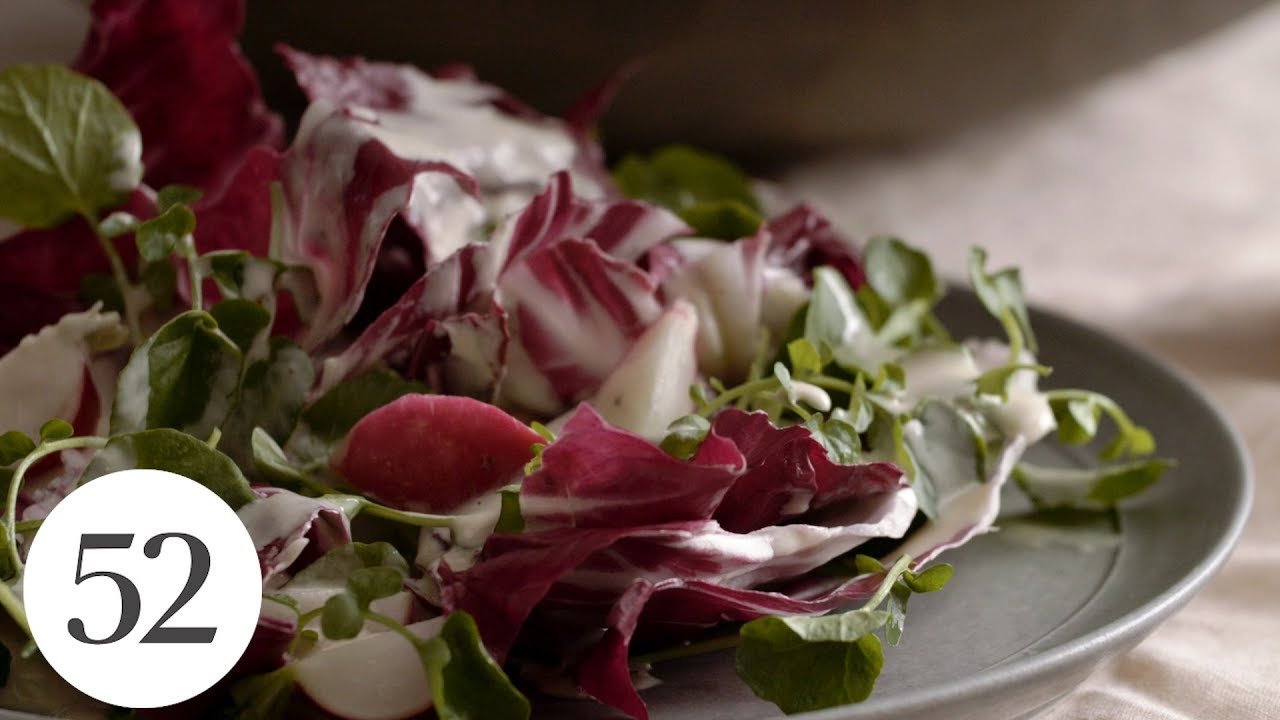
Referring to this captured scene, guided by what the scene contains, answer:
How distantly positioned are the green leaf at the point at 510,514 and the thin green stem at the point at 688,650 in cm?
5

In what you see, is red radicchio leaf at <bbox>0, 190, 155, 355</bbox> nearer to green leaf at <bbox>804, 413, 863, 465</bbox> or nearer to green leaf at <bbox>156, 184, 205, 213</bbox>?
green leaf at <bbox>156, 184, 205, 213</bbox>

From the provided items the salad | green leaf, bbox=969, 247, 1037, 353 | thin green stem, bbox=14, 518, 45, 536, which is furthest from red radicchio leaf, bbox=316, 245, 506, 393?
green leaf, bbox=969, 247, 1037, 353

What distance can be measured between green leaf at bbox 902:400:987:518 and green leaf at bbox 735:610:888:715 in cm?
11

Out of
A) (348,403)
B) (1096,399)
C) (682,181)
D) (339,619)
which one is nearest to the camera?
(339,619)

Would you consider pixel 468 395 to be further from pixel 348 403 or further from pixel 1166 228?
pixel 1166 228

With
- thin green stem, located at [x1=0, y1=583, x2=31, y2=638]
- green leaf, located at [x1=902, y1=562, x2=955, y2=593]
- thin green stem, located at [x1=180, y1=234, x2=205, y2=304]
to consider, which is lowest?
thin green stem, located at [x1=0, y1=583, x2=31, y2=638]

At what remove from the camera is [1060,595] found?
506 millimetres

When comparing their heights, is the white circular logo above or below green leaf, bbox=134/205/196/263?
below

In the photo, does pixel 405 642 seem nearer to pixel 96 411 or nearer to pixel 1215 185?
pixel 96 411

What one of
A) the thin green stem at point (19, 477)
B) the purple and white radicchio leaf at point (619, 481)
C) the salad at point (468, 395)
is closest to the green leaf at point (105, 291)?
the salad at point (468, 395)

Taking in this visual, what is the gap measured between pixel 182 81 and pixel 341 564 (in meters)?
0.31

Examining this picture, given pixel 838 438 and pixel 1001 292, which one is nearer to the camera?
pixel 838 438

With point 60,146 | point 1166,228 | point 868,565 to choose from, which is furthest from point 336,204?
point 1166,228

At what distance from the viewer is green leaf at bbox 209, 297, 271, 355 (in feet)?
1.60
